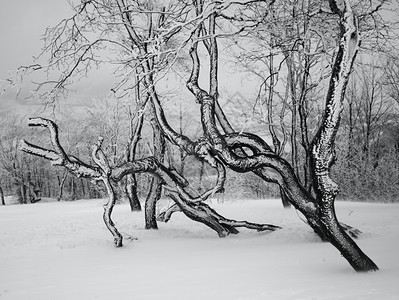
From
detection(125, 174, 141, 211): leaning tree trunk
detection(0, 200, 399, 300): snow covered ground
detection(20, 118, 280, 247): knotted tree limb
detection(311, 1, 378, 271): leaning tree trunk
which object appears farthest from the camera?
detection(125, 174, 141, 211): leaning tree trunk

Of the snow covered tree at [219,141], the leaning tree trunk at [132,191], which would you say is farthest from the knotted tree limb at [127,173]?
the leaning tree trunk at [132,191]

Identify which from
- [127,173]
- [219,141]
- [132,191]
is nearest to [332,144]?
[219,141]

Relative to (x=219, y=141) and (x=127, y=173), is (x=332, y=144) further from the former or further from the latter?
(x=127, y=173)

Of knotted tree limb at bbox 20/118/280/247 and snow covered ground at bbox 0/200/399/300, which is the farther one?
knotted tree limb at bbox 20/118/280/247

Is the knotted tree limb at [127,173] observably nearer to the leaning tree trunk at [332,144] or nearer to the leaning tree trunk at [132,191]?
the leaning tree trunk at [332,144]

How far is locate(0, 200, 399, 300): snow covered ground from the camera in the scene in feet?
14.6

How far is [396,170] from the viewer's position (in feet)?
73.5

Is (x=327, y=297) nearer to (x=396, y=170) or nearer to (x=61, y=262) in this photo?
(x=61, y=262)

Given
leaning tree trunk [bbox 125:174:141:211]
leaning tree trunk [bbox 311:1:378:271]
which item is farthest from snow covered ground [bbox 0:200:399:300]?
leaning tree trunk [bbox 125:174:141:211]

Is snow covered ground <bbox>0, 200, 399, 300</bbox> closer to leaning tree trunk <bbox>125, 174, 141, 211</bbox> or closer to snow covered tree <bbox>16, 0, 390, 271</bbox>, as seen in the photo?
snow covered tree <bbox>16, 0, 390, 271</bbox>

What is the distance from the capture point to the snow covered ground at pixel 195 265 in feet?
14.6

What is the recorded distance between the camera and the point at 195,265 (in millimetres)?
6586

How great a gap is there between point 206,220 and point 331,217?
218 inches

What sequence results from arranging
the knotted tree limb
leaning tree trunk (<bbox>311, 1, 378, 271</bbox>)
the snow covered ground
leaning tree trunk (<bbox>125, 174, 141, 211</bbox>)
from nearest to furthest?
the snow covered ground < leaning tree trunk (<bbox>311, 1, 378, 271</bbox>) < the knotted tree limb < leaning tree trunk (<bbox>125, 174, 141, 211</bbox>)
